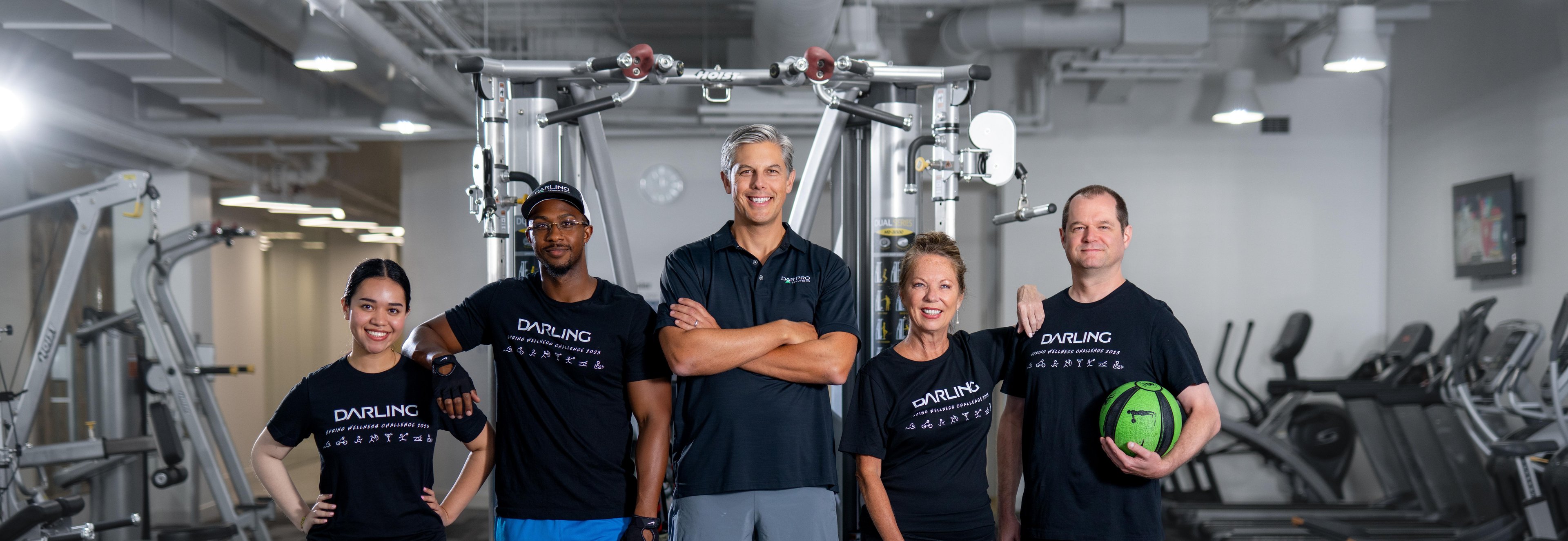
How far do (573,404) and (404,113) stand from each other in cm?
560

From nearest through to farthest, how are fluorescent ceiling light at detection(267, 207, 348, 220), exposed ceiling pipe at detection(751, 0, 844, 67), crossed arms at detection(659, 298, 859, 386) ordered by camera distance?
crossed arms at detection(659, 298, 859, 386), exposed ceiling pipe at detection(751, 0, 844, 67), fluorescent ceiling light at detection(267, 207, 348, 220)

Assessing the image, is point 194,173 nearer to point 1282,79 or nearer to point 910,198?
point 910,198

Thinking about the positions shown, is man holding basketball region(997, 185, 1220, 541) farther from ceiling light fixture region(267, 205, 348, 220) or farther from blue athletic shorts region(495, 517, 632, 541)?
ceiling light fixture region(267, 205, 348, 220)

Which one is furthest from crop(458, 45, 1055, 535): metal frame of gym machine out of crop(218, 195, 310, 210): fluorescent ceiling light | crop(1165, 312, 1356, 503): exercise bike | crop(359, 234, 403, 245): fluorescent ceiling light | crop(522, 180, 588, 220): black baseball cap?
crop(359, 234, 403, 245): fluorescent ceiling light

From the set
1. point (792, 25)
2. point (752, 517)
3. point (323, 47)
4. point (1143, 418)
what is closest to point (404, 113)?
point (323, 47)

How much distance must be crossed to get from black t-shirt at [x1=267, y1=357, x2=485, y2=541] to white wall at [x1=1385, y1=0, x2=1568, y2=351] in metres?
6.00

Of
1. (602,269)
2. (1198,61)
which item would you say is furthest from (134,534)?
(1198,61)

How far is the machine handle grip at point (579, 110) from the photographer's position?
9.02 feet

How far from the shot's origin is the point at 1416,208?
22.9ft

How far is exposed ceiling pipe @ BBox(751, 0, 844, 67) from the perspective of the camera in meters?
4.95

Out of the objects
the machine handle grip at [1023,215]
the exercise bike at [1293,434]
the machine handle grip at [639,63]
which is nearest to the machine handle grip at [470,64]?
the machine handle grip at [639,63]

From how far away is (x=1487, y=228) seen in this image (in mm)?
6047

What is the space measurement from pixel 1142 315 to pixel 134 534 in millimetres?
5899

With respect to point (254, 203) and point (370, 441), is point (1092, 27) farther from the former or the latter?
point (254, 203)
